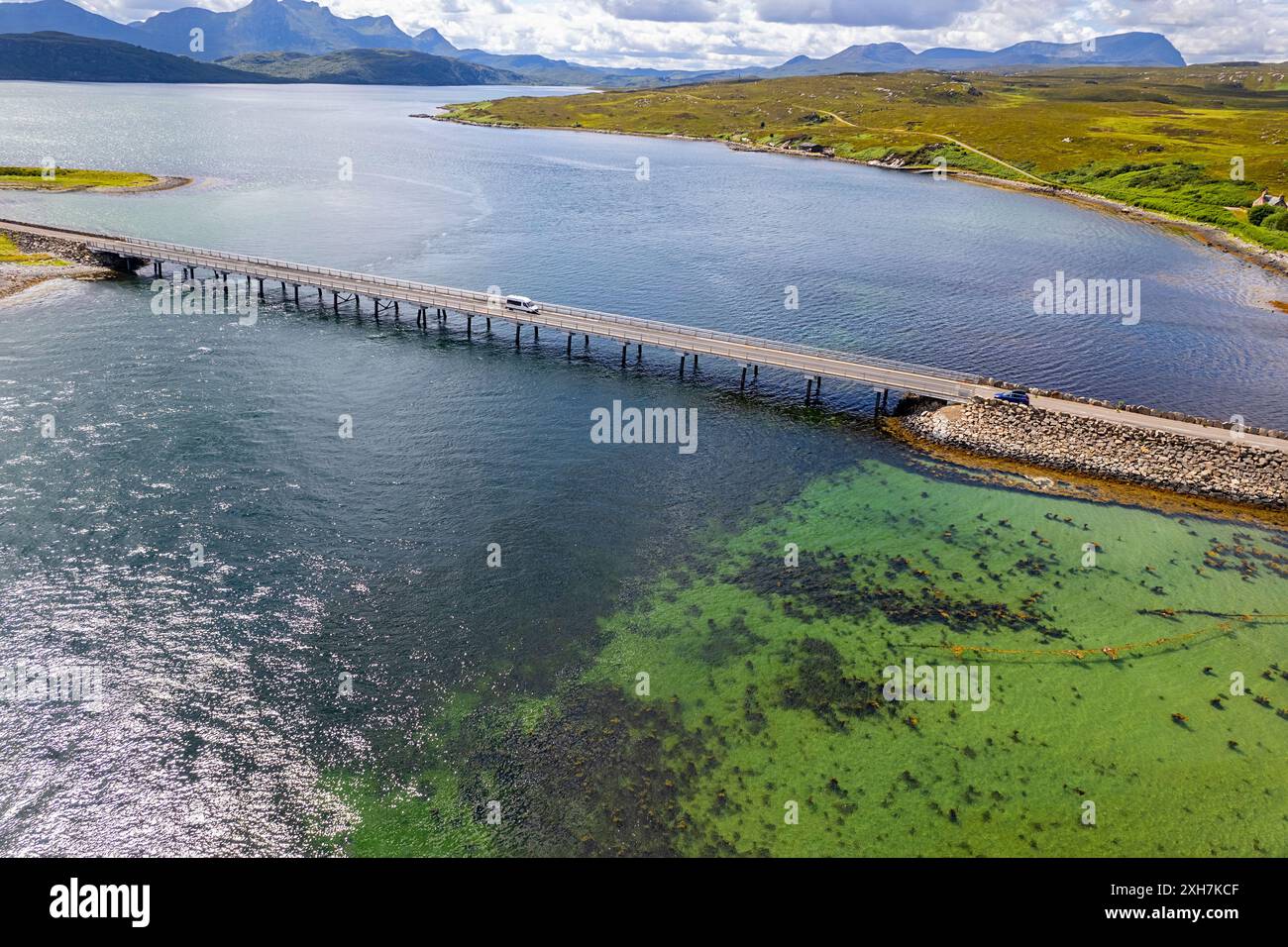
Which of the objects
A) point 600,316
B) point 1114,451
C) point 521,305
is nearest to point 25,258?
point 521,305

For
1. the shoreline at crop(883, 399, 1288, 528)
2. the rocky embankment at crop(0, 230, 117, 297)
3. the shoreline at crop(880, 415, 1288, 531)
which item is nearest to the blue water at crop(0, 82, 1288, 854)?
the rocky embankment at crop(0, 230, 117, 297)

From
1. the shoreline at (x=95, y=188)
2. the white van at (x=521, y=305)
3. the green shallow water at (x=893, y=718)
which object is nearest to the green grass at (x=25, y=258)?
the shoreline at (x=95, y=188)

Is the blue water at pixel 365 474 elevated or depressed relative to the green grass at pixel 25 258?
depressed

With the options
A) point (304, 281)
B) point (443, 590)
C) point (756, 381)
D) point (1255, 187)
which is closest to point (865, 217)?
point (1255, 187)

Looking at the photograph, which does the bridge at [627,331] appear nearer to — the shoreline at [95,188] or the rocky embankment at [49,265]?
the rocky embankment at [49,265]

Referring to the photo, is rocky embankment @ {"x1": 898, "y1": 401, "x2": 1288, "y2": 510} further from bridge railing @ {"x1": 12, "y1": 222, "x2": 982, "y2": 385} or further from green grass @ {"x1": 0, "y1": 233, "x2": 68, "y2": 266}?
green grass @ {"x1": 0, "y1": 233, "x2": 68, "y2": 266}
